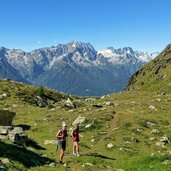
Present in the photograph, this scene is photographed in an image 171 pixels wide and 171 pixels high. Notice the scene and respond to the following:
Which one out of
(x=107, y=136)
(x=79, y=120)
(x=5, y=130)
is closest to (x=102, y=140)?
(x=107, y=136)

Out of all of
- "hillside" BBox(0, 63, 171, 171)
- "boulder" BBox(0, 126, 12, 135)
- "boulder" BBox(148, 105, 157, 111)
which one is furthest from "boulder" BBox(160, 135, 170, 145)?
"boulder" BBox(148, 105, 157, 111)

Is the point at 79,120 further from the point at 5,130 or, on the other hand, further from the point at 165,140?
the point at 5,130

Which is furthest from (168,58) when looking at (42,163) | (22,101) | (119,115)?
(42,163)

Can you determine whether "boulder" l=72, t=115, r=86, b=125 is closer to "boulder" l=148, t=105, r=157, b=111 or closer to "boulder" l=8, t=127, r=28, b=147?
"boulder" l=8, t=127, r=28, b=147

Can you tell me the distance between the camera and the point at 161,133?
1949 inches

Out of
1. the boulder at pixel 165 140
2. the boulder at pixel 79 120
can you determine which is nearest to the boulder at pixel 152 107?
the boulder at pixel 79 120

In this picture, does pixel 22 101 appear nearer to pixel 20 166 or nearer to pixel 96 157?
pixel 96 157

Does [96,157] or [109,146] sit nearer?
[96,157]

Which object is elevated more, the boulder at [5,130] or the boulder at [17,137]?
the boulder at [5,130]

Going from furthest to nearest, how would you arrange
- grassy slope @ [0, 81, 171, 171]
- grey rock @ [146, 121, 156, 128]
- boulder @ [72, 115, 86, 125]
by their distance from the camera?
boulder @ [72, 115, 86, 125] < grey rock @ [146, 121, 156, 128] < grassy slope @ [0, 81, 171, 171]

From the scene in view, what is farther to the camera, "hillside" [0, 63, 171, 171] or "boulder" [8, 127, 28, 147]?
"boulder" [8, 127, 28, 147]

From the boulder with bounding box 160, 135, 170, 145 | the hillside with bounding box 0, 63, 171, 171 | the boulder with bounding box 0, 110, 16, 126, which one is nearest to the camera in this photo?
the hillside with bounding box 0, 63, 171, 171

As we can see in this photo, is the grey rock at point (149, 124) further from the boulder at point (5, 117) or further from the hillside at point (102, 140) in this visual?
the boulder at point (5, 117)

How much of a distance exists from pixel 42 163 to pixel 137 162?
7017 mm
